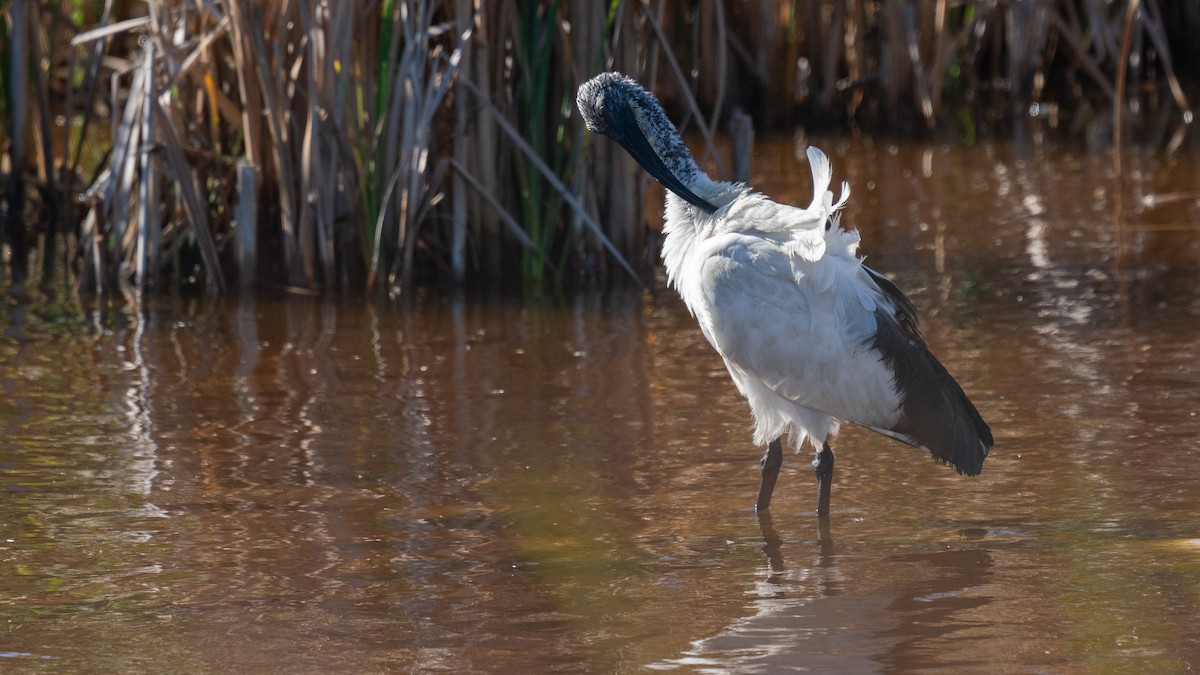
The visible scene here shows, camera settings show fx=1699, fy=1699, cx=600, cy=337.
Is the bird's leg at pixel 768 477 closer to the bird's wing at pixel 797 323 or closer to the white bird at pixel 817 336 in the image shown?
the white bird at pixel 817 336

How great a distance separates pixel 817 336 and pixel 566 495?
0.92 meters

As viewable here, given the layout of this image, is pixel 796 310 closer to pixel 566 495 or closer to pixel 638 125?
pixel 566 495

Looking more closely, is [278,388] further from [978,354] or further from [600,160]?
[978,354]

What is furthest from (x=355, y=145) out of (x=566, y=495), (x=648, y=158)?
(x=566, y=495)

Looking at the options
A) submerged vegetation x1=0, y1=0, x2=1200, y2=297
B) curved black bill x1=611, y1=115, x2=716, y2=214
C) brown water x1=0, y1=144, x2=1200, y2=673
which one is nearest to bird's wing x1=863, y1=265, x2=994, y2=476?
brown water x1=0, y1=144, x2=1200, y2=673

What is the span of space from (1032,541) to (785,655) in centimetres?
111

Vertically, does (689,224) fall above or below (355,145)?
below

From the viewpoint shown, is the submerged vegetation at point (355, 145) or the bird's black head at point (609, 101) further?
the submerged vegetation at point (355, 145)

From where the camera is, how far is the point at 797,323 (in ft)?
16.4

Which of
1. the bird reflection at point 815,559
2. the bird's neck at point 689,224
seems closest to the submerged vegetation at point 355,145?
the bird's neck at point 689,224

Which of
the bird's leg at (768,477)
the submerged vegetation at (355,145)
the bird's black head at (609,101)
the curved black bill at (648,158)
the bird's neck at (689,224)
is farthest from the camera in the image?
the submerged vegetation at (355,145)

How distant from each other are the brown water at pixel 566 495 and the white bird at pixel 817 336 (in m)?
0.24

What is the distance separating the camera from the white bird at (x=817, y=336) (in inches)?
196

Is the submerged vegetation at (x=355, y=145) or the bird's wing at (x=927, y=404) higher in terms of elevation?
the submerged vegetation at (x=355, y=145)
